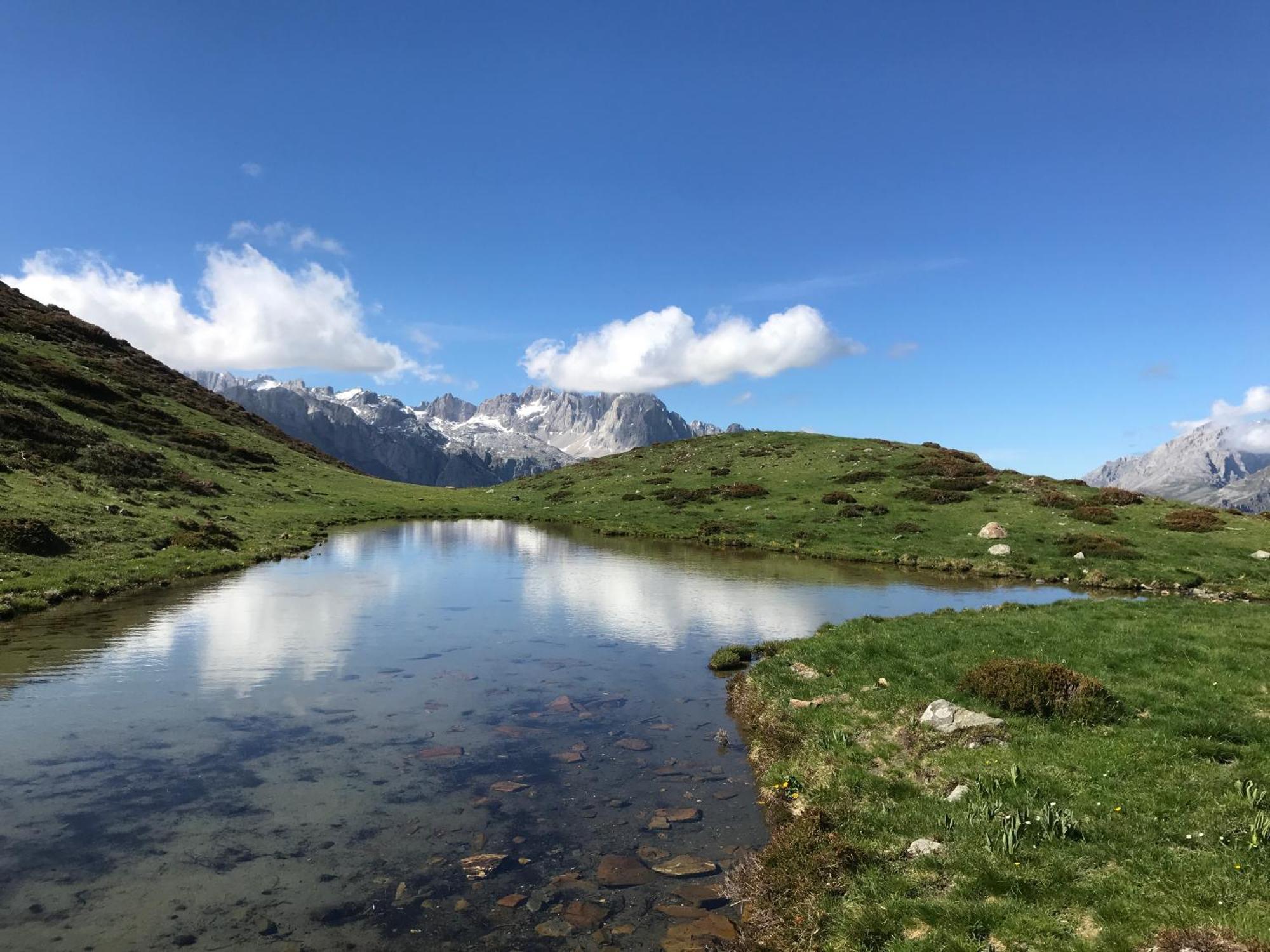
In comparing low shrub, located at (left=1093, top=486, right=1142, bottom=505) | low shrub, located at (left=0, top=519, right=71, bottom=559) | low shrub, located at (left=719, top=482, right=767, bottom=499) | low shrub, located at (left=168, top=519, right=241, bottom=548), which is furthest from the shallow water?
low shrub, located at (left=1093, top=486, right=1142, bottom=505)

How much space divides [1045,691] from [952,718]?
103 inches

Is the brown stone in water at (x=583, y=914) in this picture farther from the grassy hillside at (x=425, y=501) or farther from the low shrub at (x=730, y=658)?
the grassy hillside at (x=425, y=501)

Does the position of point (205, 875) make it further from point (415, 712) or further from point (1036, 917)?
point (1036, 917)

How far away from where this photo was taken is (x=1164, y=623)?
76.6 ft

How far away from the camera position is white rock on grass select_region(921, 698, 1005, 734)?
15711mm

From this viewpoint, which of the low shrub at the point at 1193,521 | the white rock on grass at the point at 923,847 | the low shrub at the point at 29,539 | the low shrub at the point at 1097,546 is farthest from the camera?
the low shrub at the point at 1193,521

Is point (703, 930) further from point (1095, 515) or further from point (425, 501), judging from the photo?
point (425, 501)

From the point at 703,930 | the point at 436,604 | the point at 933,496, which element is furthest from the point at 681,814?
the point at 933,496

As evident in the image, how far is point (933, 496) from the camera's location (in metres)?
67.6

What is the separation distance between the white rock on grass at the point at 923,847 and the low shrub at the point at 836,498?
198 feet

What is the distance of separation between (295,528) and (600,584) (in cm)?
3278

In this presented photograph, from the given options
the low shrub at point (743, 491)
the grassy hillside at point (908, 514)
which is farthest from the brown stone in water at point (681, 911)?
the low shrub at point (743, 491)

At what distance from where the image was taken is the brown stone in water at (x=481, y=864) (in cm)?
1095

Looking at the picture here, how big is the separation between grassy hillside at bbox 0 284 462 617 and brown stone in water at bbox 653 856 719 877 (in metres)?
27.8
